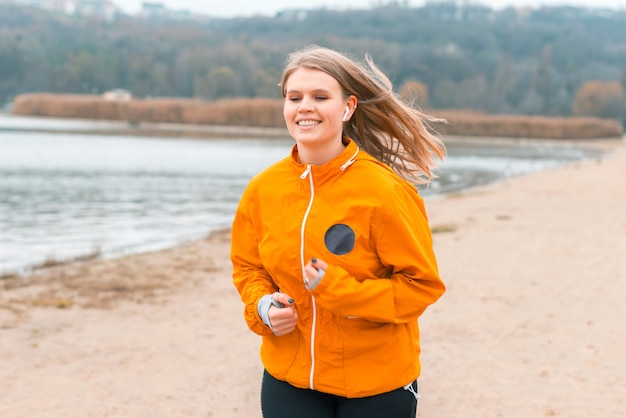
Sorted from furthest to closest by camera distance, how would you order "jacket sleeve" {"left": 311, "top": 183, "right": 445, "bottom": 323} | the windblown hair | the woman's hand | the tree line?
the tree line
the windblown hair
the woman's hand
"jacket sleeve" {"left": 311, "top": 183, "right": 445, "bottom": 323}

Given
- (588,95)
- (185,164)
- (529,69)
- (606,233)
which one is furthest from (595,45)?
(606,233)

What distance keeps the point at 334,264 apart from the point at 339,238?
8 centimetres

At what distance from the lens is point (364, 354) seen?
2447 millimetres

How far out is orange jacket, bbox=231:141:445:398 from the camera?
93.0 inches

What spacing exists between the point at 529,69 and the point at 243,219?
167577mm

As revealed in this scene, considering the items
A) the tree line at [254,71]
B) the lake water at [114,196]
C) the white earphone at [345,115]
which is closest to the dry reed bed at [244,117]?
the tree line at [254,71]

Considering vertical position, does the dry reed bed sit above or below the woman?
below

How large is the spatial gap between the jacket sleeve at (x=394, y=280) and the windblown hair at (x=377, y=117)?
14.0 inches

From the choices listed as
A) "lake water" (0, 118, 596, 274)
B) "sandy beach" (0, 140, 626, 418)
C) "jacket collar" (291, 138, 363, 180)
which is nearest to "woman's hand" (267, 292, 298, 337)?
"jacket collar" (291, 138, 363, 180)

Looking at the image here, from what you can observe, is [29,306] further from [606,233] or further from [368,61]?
[606,233]

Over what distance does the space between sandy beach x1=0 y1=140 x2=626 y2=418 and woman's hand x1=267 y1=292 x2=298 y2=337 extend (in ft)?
8.76

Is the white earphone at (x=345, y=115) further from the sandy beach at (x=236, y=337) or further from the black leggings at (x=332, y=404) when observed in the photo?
the sandy beach at (x=236, y=337)

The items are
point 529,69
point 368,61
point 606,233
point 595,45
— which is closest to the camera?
point 368,61

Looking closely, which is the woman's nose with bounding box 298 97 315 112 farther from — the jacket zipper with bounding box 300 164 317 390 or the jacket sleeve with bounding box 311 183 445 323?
the jacket sleeve with bounding box 311 183 445 323
